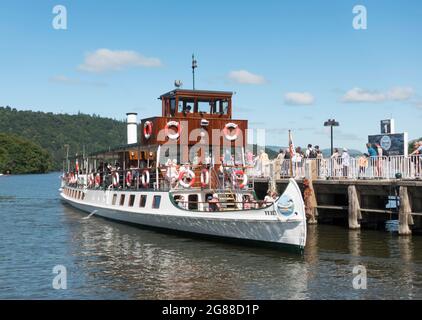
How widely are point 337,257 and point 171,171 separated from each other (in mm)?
9408

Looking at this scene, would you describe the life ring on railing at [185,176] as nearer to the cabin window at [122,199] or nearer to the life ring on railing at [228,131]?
the life ring on railing at [228,131]

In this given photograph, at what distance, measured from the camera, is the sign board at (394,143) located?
28250mm

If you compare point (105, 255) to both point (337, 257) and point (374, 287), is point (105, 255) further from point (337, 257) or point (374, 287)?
point (374, 287)

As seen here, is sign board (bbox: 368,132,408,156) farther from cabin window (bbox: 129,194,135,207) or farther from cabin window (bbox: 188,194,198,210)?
cabin window (bbox: 129,194,135,207)

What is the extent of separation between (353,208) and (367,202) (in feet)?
3.35

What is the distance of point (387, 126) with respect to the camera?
30.6 metres

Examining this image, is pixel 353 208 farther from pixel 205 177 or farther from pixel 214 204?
pixel 214 204

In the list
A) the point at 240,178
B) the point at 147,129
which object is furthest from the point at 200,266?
the point at 147,129

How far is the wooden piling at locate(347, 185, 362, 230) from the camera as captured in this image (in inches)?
1118

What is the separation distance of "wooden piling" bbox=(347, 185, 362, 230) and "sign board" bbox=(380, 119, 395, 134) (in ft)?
13.8
